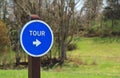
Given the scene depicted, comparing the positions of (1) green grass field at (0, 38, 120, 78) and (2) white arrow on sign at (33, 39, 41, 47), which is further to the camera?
(1) green grass field at (0, 38, 120, 78)

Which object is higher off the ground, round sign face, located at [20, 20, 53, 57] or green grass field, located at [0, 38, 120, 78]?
round sign face, located at [20, 20, 53, 57]

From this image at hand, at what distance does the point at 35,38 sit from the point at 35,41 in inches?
1.6

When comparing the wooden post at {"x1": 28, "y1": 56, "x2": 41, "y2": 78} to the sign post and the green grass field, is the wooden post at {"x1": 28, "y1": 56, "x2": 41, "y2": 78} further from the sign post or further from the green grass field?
the green grass field

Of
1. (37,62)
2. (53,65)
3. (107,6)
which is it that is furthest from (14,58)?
(37,62)

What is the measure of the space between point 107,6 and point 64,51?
60.8 ft

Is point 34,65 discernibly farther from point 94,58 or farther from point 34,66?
point 94,58

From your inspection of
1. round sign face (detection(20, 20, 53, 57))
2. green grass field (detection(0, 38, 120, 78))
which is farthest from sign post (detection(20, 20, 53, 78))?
green grass field (detection(0, 38, 120, 78))

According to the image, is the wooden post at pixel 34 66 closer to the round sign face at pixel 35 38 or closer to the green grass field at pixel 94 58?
the round sign face at pixel 35 38

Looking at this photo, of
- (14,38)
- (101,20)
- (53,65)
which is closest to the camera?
(53,65)

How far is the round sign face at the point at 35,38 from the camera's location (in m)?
4.34

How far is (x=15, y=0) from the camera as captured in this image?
93.6 feet

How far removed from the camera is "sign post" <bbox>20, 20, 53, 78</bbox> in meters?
4.34

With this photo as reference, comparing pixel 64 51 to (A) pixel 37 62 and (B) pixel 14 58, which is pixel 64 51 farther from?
(A) pixel 37 62

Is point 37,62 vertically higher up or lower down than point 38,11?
lower down
